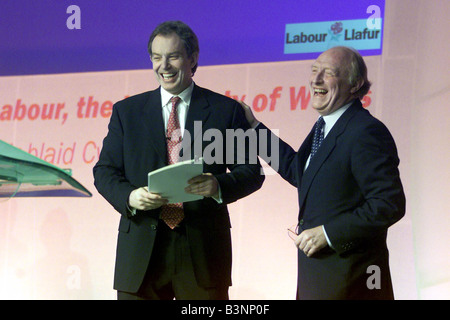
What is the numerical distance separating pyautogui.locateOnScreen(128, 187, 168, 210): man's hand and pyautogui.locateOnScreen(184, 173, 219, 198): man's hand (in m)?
0.10

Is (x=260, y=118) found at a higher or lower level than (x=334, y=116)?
higher

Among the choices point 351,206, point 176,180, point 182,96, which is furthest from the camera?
point 182,96

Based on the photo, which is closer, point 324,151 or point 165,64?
point 324,151

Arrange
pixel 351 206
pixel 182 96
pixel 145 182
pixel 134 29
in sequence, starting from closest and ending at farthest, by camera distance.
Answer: pixel 351 206 → pixel 145 182 → pixel 182 96 → pixel 134 29

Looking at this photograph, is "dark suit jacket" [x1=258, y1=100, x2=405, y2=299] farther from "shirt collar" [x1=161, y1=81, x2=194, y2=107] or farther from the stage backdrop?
the stage backdrop

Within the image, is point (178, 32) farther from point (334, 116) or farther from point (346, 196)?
point (346, 196)

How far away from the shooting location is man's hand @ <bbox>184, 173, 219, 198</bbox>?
89.7 inches

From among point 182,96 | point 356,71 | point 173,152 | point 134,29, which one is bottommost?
point 173,152

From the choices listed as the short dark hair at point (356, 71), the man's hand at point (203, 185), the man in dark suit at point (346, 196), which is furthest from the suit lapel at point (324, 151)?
the man's hand at point (203, 185)

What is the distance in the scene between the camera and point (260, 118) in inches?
162

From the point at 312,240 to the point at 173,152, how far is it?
621 millimetres

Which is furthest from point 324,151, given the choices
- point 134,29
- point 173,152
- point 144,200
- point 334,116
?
point 134,29

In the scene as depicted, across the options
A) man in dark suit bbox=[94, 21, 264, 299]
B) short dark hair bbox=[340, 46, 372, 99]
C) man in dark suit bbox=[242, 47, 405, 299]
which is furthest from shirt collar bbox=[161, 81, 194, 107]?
short dark hair bbox=[340, 46, 372, 99]
